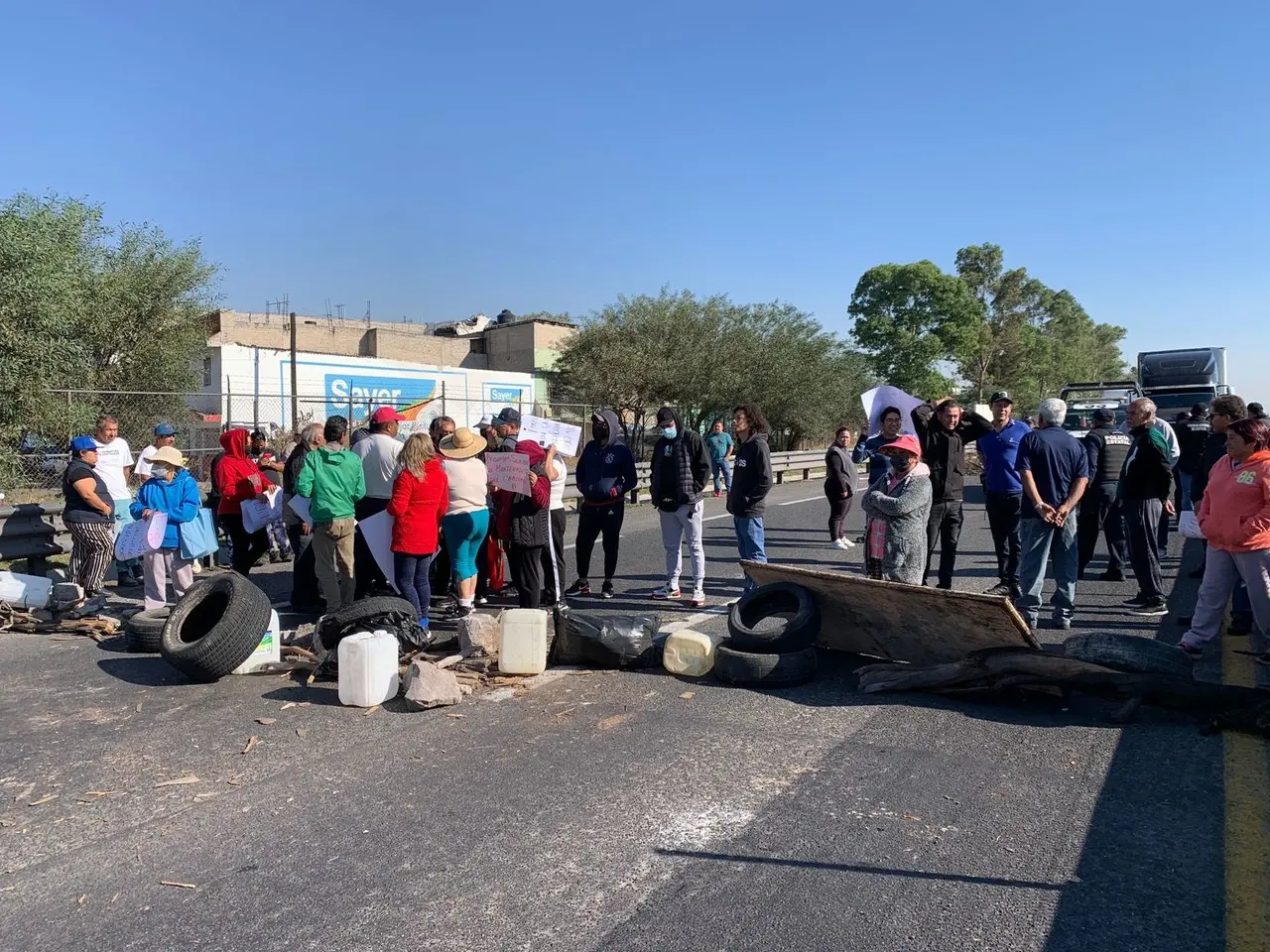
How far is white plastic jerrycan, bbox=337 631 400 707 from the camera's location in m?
5.41

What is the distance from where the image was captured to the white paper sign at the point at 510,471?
800 cm

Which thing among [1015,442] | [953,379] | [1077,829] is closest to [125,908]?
[1077,829]

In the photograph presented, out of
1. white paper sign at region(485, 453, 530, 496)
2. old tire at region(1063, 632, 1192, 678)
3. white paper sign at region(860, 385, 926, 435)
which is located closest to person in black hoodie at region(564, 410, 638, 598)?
white paper sign at region(485, 453, 530, 496)

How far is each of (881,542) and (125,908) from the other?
4906 mm

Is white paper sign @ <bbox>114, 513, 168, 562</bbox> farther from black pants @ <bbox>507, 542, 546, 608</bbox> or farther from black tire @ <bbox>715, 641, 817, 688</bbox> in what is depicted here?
black tire @ <bbox>715, 641, 817, 688</bbox>

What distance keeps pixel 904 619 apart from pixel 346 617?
3703 mm

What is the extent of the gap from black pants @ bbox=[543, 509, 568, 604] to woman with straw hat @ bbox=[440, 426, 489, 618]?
85 centimetres

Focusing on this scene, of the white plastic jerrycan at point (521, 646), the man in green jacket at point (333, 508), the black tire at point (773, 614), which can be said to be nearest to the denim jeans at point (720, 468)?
the man in green jacket at point (333, 508)

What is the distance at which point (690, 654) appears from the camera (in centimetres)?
600

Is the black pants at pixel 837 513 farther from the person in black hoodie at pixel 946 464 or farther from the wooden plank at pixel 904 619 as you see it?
the wooden plank at pixel 904 619

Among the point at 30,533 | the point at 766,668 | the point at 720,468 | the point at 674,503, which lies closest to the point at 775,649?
the point at 766,668

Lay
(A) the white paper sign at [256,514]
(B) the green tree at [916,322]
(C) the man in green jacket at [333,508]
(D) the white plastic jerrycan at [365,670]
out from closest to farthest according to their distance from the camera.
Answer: (D) the white plastic jerrycan at [365,670]
(C) the man in green jacket at [333,508]
(A) the white paper sign at [256,514]
(B) the green tree at [916,322]

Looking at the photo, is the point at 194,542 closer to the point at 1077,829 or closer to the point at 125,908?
the point at 125,908

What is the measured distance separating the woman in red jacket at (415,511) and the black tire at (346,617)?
0.68 metres
